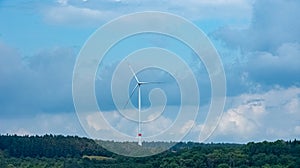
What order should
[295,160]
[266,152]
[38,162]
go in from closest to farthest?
[295,160] → [266,152] → [38,162]

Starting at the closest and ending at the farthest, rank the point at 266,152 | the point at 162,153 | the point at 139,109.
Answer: the point at 139,109 < the point at 266,152 < the point at 162,153

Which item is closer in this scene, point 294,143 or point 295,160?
point 295,160

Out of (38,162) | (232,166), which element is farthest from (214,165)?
(38,162)

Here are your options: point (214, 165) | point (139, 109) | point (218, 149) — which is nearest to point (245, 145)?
point (218, 149)

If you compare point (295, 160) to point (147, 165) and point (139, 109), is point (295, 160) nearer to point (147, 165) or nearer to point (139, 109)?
point (147, 165)

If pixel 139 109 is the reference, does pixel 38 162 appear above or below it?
above

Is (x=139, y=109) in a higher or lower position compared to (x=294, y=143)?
lower

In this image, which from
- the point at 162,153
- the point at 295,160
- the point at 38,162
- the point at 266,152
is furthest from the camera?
the point at 38,162

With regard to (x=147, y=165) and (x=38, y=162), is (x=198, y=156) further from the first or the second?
(x=38, y=162)

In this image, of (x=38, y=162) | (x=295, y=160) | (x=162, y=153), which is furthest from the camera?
(x=38, y=162)
